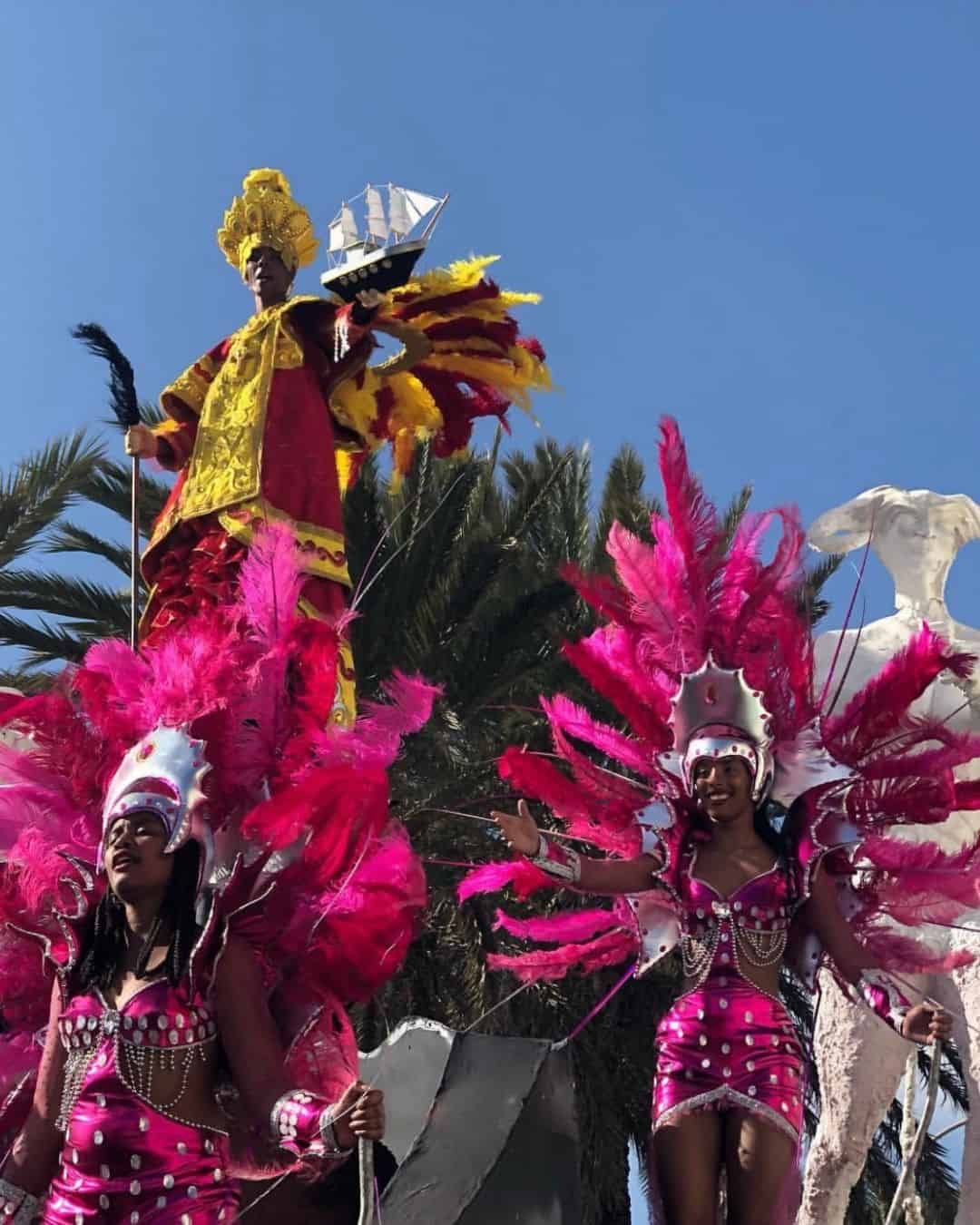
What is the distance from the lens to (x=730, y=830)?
15.8 feet

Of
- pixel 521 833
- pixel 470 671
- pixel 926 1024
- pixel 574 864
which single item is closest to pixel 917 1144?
pixel 926 1024

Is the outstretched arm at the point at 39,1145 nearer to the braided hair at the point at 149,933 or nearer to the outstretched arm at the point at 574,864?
the braided hair at the point at 149,933

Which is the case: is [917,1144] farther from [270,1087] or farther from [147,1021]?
[147,1021]

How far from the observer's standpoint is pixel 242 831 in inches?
163

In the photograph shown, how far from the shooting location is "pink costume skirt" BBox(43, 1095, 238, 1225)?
3.61 metres

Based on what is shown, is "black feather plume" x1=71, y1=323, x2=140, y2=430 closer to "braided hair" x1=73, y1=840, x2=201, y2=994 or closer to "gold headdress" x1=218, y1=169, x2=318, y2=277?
"gold headdress" x1=218, y1=169, x2=318, y2=277

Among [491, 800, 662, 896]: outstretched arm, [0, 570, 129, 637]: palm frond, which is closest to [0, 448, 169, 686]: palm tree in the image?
[0, 570, 129, 637]: palm frond

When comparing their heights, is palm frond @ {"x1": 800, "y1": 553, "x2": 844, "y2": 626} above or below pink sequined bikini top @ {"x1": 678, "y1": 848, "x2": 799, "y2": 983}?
above

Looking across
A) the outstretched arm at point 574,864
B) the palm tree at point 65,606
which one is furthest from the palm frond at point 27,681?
the outstretched arm at point 574,864

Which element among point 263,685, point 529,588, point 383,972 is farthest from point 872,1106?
point 529,588

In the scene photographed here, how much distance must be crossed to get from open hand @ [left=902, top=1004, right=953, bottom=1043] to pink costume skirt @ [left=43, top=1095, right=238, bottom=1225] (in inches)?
70.5

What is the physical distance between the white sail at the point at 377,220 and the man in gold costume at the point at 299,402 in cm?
24

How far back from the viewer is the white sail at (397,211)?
6.72m

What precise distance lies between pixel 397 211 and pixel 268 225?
25.4 inches
